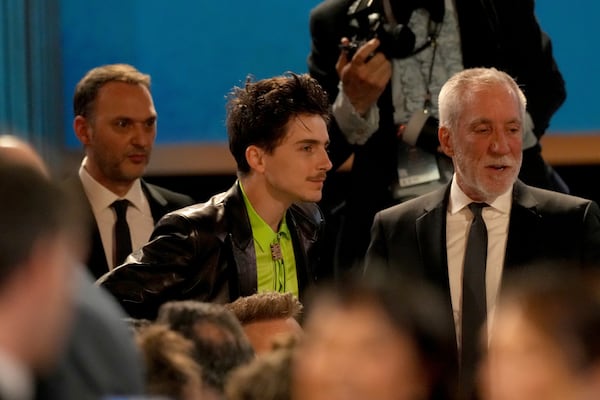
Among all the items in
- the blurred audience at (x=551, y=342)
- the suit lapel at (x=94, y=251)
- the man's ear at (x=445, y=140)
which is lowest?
the suit lapel at (x=94, y=251)

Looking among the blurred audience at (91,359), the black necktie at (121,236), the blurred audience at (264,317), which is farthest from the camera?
the black necktie at (121,236)

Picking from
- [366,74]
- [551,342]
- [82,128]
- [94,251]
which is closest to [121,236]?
[94,251]

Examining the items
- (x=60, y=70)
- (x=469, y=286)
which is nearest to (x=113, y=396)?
(x=469, y=286)

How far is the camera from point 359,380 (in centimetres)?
148

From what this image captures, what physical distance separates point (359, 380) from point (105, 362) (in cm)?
31

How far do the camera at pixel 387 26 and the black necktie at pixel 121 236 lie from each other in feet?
2.76

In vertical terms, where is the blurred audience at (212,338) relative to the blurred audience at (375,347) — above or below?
below

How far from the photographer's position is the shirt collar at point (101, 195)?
389cm

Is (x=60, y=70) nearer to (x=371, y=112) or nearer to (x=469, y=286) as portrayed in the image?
(x=371, y=112)

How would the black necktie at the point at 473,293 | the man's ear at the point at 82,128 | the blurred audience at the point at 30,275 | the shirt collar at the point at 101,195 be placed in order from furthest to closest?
the man's ear at the point at 82,128, the shirt collar at the point at 101,195, the black necktie at the point at 473,293, the blurred audience at the point at 30,275

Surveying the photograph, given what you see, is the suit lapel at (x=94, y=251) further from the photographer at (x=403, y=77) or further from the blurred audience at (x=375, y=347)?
the blurred audience at (x=375, y=347)

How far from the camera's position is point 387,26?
367cm

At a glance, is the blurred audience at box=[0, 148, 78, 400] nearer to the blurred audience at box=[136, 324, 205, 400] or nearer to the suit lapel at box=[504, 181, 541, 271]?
the blurred audience at box=[136, 324, 205, 400]

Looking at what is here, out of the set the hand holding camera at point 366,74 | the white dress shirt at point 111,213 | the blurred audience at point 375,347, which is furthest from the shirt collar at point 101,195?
the blurred audience at point 375,347
